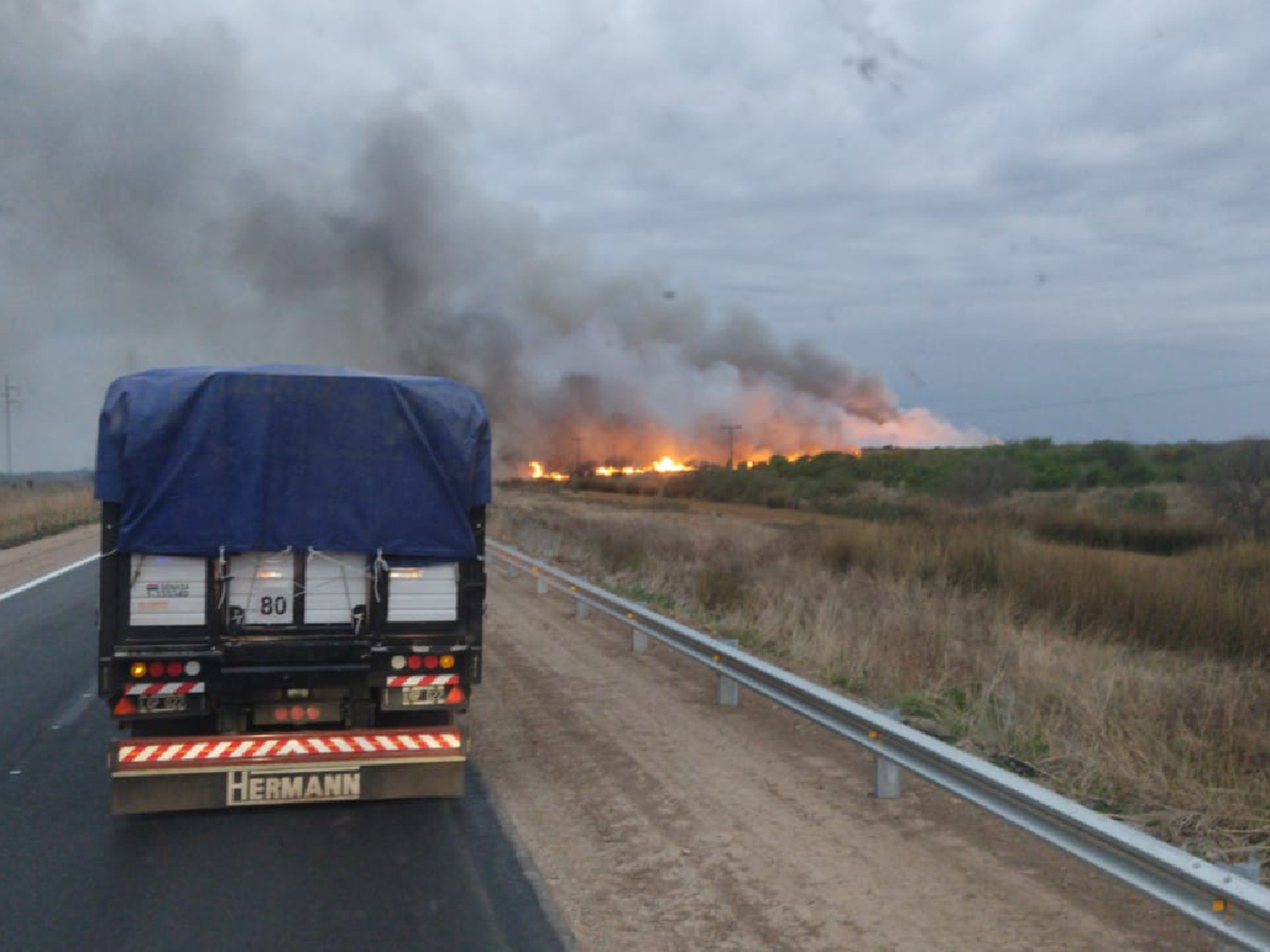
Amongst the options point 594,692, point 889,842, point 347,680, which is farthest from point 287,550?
point 594,692

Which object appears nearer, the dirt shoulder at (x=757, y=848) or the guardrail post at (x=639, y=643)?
the dirt shoulder at (x=757, y=848)

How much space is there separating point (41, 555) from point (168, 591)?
2422 cm

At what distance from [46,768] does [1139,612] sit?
414 inches

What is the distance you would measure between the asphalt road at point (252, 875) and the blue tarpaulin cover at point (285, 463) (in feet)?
5.09

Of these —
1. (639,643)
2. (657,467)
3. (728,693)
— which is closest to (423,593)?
(728,693)

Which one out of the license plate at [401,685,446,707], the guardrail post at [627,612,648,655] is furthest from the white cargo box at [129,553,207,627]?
the guardrail post at [627,612,648,655]

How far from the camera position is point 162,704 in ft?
21.1

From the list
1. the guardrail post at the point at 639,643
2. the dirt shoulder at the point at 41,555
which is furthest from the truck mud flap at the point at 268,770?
the dirt shoulder at the point at 41,555

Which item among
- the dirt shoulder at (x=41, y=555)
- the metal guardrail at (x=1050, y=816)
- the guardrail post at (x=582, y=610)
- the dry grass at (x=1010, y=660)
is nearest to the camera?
the metal guardrail at (x=1050, y=816)

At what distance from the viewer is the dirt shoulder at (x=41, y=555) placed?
2225 centimetres

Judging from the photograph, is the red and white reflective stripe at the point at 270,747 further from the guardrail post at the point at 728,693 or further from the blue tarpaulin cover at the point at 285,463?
the guardrail post at the point at 728,693

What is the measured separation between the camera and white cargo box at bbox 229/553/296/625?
6.58 m

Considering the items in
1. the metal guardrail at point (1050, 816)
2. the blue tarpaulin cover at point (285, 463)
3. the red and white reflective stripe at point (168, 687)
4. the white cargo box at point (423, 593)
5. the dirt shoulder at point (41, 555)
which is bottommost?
the dirt shoulder at point (41, 555)

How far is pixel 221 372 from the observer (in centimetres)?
675
